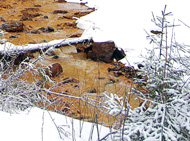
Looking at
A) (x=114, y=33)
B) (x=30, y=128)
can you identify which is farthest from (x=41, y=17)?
(x=30, y=128)

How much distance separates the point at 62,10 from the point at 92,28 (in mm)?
4798

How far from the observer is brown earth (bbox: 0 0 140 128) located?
3.68 metres

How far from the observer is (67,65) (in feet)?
21.9

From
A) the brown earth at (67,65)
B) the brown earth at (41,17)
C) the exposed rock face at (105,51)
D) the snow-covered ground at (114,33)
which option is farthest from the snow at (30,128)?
the brown earth at (41,17)

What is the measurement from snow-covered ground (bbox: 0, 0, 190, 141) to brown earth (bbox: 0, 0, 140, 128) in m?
0.39

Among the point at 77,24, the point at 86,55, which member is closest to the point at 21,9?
the point at 77,24

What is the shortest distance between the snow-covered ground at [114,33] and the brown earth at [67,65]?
391mm

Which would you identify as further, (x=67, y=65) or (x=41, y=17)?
(x=41, y=17)

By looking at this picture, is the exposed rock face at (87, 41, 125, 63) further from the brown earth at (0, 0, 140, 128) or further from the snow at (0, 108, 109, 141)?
the snow at (0, 108, 109, 141)

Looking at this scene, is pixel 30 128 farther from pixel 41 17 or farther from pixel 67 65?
pixel 41 17

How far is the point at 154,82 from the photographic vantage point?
7.70ft

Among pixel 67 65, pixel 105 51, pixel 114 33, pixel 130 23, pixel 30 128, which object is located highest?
pixel 130 23

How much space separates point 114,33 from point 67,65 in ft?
7.03

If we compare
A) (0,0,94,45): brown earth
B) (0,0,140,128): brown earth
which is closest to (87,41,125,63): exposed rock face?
(0,0,140,128): brown earth
